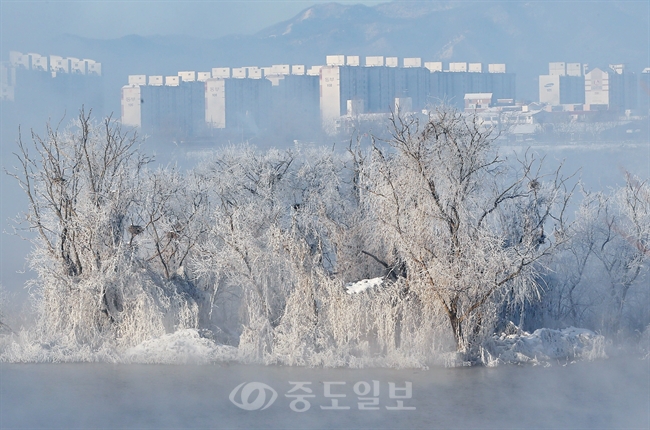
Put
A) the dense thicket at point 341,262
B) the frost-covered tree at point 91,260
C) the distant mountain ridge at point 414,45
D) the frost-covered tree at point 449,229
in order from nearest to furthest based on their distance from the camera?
1. the frost-covered tree at point 449,229
2. the dense thicket at point 341,262
3. the frost-covered tree at point 91,260
4. the distant mountain ridge at point 414,45

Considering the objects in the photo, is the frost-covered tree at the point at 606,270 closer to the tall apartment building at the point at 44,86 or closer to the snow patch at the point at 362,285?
the snow patch at the point at 362,285

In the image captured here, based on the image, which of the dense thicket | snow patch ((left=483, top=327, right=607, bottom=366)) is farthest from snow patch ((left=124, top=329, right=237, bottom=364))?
snow patch ((left=483, top=327, right=607, bottom=366))

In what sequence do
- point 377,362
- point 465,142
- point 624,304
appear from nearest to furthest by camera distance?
point 377,362 < point 465,142 < point 624,304

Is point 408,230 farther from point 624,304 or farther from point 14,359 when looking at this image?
point 14,359

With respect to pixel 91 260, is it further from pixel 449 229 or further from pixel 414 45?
pixel 414 45

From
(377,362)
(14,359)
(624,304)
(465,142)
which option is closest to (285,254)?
(377,362)

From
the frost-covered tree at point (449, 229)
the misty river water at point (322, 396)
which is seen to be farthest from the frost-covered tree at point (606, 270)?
the frost-covered tree at point (449, 229)

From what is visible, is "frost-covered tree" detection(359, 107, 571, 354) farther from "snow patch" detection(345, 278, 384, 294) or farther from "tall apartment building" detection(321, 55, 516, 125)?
"tall apartment building" detection(321, 55, 516, 125)
